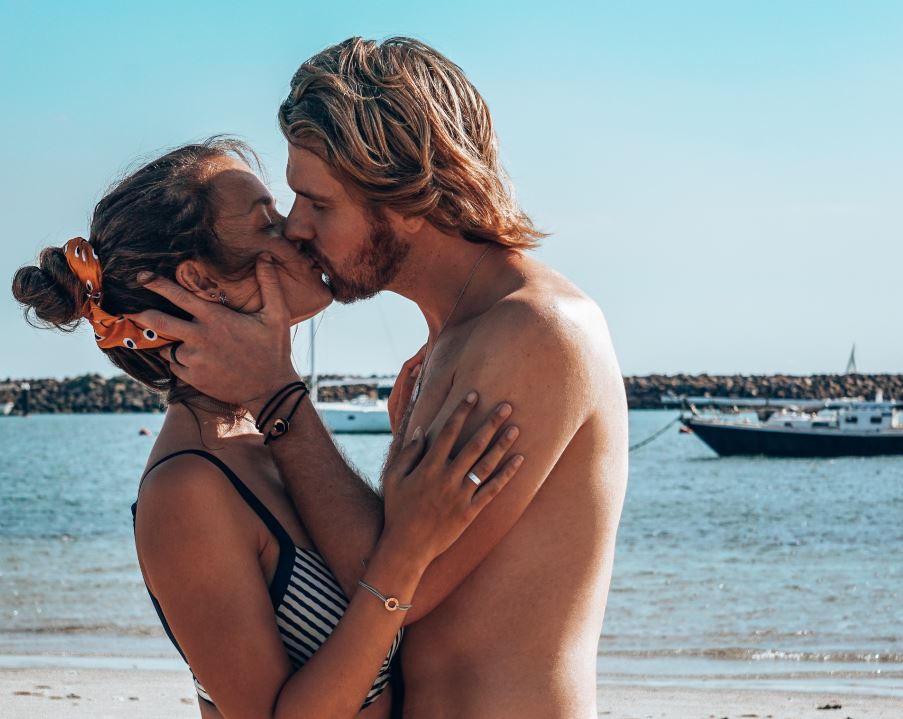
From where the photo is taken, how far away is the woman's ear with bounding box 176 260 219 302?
271cm

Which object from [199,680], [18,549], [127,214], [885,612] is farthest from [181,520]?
[18,549]

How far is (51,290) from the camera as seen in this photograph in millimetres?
2795

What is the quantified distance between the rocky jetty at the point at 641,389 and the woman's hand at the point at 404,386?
77421 mm

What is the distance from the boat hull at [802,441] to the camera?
4897 cm

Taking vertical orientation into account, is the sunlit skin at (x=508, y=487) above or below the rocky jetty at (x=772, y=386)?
above

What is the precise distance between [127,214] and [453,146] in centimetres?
77

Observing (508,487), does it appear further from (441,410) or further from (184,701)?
(184,701)

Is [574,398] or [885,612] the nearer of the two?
[574,398]

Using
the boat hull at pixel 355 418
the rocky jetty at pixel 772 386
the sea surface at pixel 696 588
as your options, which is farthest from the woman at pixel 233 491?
the rocky jetty at pixel 772 386

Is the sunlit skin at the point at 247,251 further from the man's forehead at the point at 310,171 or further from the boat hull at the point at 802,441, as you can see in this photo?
the boat hull at the point at 802,441

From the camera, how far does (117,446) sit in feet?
231

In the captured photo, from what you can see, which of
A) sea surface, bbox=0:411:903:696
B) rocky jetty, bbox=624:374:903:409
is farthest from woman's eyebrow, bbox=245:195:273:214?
rocky jetty, bbox=624:374:903:409

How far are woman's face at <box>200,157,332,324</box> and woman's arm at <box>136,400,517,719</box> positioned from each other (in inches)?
21.8

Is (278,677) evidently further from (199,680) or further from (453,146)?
(453,146)
